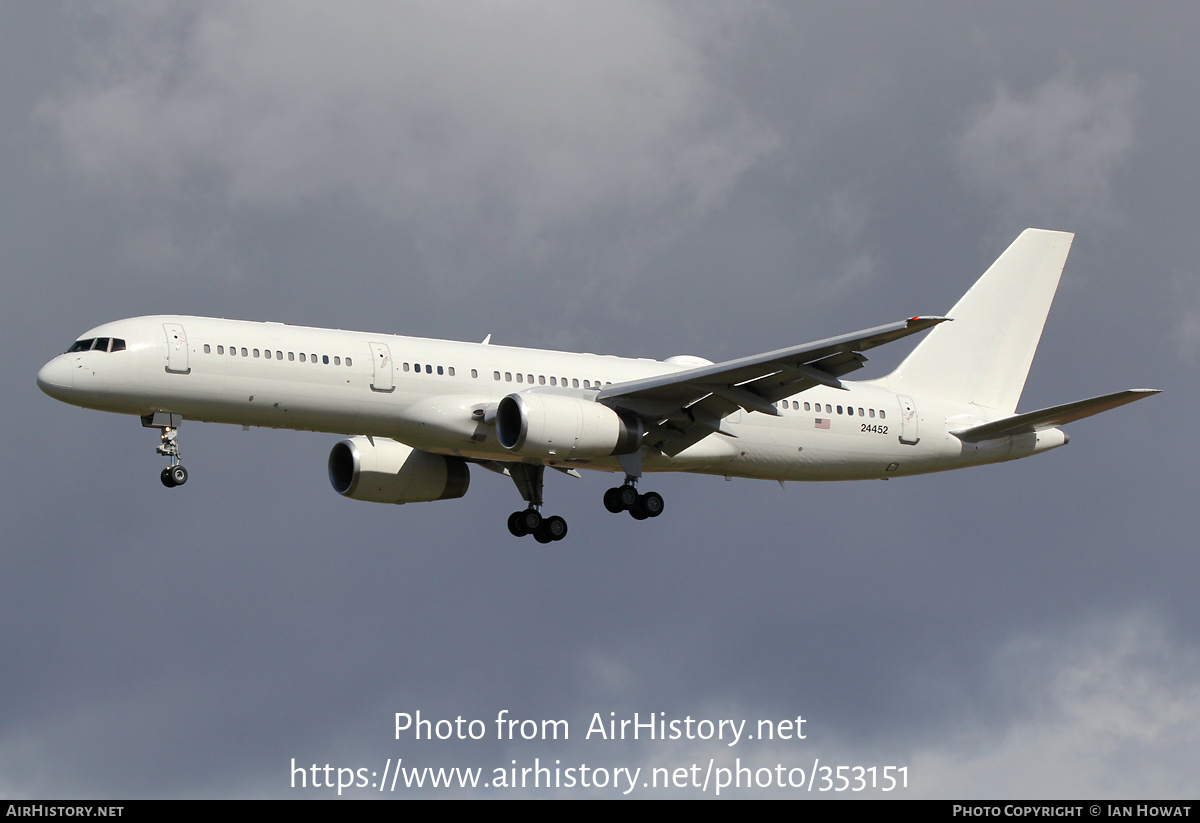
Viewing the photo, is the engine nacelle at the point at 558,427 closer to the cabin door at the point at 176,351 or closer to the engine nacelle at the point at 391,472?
the engine nacelle at the point at 391,472

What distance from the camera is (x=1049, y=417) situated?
45.2 metres

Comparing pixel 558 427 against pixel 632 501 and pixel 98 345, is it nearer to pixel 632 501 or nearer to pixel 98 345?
pixel 632 501

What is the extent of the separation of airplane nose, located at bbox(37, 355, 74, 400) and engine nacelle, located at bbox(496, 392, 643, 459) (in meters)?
10.4

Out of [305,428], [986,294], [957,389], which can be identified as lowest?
[305,428]

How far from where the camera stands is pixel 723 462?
1775 inches

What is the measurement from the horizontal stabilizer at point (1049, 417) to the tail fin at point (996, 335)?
1861 mm

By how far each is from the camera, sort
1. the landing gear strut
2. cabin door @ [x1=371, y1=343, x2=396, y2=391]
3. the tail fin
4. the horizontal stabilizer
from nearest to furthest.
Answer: cabin door @ [x1=371, y1=343, x2=396, y2=391] → the horizontal stabilizer → the landing gear strut → the tail fin

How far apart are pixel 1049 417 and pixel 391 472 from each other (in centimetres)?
1884

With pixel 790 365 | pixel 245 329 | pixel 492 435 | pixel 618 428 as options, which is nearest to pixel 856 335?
pixel 790 365

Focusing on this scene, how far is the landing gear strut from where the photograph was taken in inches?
1821

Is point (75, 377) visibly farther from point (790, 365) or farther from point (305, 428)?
point (790, 365)

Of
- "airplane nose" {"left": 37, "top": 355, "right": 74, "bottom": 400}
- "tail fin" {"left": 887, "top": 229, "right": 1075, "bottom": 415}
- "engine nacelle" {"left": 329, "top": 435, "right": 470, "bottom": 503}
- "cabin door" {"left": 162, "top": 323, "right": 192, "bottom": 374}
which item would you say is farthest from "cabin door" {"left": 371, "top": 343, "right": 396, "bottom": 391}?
"tail fin" {"left": 887, "top": 229, "right": 1075, "bottom": 415}

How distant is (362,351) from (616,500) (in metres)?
8.49

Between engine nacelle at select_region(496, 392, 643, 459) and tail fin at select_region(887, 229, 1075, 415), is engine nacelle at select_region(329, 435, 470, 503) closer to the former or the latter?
engine nacelle at select_region(496, 392, 643, 459)
